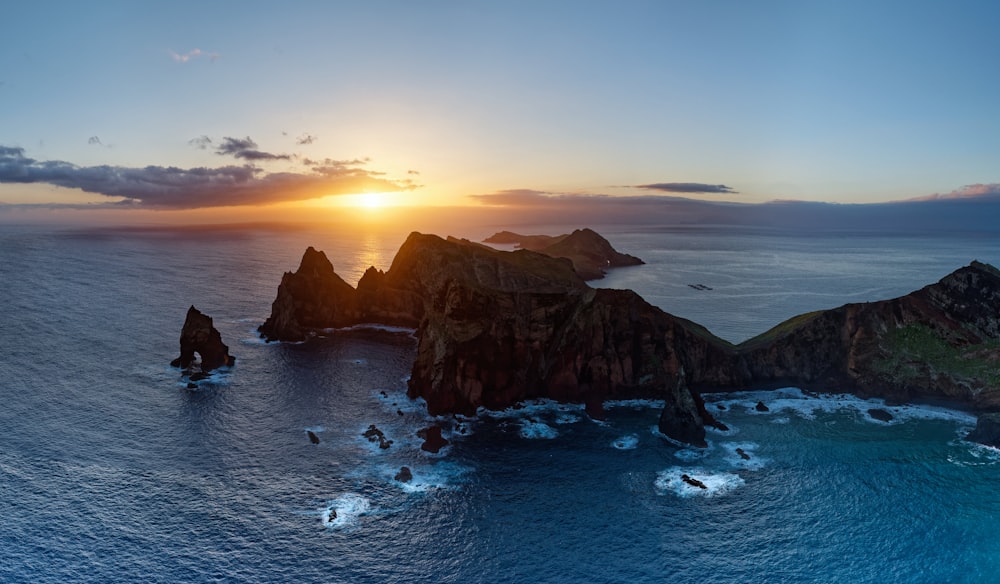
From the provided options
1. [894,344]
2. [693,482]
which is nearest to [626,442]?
[693,482]

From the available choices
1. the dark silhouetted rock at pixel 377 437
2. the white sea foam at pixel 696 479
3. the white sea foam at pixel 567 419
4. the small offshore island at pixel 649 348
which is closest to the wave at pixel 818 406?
the small offshore island at pixel 649 348

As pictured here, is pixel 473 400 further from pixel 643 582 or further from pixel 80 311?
pixel 80 311

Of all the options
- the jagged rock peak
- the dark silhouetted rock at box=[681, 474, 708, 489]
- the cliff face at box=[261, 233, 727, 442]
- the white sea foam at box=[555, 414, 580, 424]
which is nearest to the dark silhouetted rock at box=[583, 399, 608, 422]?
the white sea foam at box=[555, 414, 580, 424]

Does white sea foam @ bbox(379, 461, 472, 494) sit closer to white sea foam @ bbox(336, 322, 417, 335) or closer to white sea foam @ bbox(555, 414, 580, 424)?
white sea foam @ bbox(555, 414, 580, 424)

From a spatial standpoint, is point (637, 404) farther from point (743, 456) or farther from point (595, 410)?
point (743, 456)

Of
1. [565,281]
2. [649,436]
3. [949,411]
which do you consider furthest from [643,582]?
[949,411]
